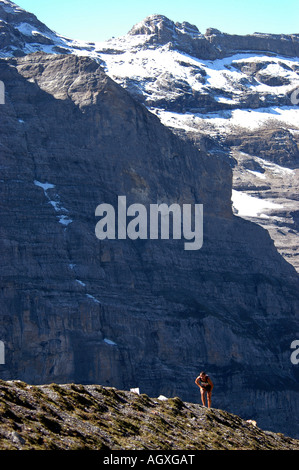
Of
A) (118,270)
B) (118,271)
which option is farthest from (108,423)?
(118,270)

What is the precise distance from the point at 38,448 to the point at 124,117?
14563 cm

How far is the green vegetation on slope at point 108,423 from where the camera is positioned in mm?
A: 44188

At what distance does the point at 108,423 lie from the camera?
49250 millimetres

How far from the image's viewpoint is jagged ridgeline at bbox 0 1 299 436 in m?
146

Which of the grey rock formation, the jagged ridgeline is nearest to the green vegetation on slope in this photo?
→ the jagged ridgeline

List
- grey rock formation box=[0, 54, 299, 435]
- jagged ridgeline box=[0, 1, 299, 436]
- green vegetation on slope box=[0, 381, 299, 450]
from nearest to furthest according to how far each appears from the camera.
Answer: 1. green vegetation on slope box=[0, 381, 299, 450]
2. jagged ridgeline box=[0, 1, 299, 436]
3. grey rock formation box=[0, 54, 299, 435]

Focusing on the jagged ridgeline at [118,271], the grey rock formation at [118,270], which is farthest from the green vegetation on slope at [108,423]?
the grey rock formation at [118,270]

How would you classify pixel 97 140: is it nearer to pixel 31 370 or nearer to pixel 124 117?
pixel 124 117

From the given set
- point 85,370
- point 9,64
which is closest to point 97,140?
point 9,64

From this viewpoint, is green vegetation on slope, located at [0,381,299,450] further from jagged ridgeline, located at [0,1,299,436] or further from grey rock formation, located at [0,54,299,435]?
grey rock formation, located at [0,54,299,435]

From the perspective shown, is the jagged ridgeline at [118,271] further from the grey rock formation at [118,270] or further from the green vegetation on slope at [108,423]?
the green vegetation on slope at [108,423]

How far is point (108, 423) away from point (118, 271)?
4456 inches

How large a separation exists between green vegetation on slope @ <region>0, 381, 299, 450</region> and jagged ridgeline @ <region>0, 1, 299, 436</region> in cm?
8086

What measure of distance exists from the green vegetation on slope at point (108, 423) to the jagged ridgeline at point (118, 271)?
8086cm
